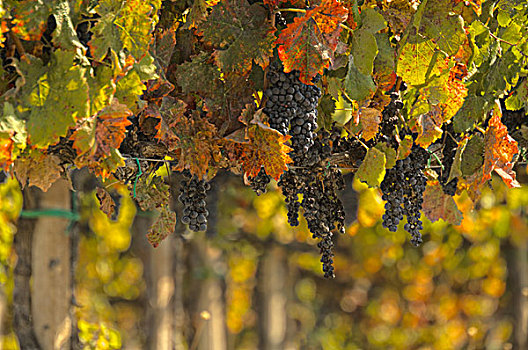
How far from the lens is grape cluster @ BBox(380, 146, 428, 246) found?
1885 millimetres

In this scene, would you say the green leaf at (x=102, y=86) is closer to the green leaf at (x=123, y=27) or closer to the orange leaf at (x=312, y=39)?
the green leaf at (x=123, y=27)

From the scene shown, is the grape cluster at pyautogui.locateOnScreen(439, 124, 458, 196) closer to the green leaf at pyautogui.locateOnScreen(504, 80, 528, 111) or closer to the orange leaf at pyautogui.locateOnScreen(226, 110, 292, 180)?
the green leaf at pyautogui.locateOnScreen(504, 80, 528, 111)

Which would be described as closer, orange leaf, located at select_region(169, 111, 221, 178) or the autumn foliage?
the autumn foliage

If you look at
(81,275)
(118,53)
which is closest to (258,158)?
(118,53)

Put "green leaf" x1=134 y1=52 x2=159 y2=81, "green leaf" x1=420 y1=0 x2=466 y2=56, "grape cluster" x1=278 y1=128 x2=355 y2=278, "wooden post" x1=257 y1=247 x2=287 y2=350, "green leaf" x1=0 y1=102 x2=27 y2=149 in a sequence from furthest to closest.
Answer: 1. "wooden post" x1=257 y1=247 x2=287 y2=350
2. "grape cluster" x1=278 y1=128 x2=355 y2=278
3. "green leaf" x1=420 y1=0 x2=466 y2=56
4. "green leaf" x1=134 y1=52 x2=159 y2=81
5. "green leaf" x1=0 y1=102 x2=27 y2=149

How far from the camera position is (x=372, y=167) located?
5.83ft

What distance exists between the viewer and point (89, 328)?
12.5 ft

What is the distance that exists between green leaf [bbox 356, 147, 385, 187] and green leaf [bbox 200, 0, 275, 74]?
401 mm

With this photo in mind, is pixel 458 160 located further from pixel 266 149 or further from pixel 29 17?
pixel 29 17

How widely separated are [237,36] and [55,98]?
42cm

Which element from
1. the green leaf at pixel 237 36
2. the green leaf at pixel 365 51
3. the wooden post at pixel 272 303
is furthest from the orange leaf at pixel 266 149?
the wooden post at pixel 272 303

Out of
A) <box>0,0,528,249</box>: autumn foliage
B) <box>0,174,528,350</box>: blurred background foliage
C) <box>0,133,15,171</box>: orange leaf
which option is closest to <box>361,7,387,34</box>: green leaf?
<box>0,0,528,249</box>: autumn foliage

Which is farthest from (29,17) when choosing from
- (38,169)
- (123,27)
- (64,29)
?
(38,169)

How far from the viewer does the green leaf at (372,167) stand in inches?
69.9
